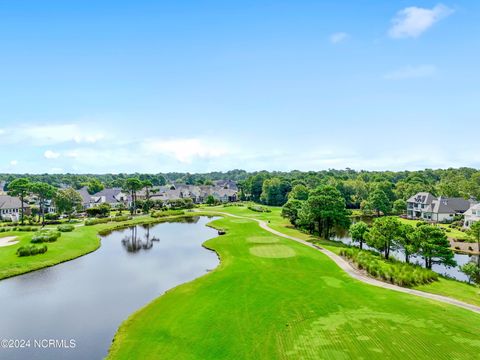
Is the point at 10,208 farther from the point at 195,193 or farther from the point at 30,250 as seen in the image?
the point at 195,193

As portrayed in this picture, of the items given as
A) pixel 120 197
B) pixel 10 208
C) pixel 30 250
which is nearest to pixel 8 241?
pixel 30 250

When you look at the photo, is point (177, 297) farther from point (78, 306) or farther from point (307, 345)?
point (307, 345)

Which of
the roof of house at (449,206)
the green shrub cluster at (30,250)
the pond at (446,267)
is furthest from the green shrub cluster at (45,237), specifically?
the roof of house at (449,206)

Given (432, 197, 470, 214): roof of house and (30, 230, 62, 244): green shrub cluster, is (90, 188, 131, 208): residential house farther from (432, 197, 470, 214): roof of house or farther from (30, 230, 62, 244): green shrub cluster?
(432, 197, 470, 214): roof of house

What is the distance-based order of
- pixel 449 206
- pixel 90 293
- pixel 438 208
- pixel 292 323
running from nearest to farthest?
1. pixel 292 323
2. pixel 90 293
3. pixel 438 208
4. pixel 449 206

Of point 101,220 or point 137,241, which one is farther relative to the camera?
point 101,220

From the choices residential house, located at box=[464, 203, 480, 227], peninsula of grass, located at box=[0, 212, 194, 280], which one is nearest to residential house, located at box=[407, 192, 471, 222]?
residential house, located at box=[464, 203, 480, 227]
